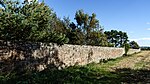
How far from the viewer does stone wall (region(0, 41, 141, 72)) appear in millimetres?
12635

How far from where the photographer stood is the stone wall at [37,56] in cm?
1264

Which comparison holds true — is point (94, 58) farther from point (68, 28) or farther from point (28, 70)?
point (68, 28)

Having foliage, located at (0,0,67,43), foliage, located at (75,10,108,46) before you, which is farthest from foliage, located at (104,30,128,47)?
foliage, located at (0,0,67,43)

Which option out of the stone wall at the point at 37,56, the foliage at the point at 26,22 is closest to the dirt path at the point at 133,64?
the stone wall at the point at 37,56

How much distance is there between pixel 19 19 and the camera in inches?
736

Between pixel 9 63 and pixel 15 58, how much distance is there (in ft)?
1.77

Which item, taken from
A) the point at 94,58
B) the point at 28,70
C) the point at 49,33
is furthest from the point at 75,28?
the point at 28,70

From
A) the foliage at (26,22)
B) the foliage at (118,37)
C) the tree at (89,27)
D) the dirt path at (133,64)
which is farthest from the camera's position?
the foliage at (118,37)

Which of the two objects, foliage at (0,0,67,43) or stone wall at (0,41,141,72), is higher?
foliage at (0,0,67,43)

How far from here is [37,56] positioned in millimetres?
14953

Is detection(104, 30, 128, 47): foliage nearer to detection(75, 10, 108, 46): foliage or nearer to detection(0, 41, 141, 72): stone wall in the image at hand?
detection(75, 10, 108, 46): foliage

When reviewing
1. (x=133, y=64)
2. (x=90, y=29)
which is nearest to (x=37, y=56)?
(x=133, y=64)

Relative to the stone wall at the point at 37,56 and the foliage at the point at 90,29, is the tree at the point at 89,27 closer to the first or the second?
the foliage at the point at 90,29

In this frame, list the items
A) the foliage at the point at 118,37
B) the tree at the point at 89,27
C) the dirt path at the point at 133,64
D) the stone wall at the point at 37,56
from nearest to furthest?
the stone wall at the point at 37,56 < the dirt path at the point at 133,64 < the tree at the point at 89,27 < the foliage at the point at 118,37
